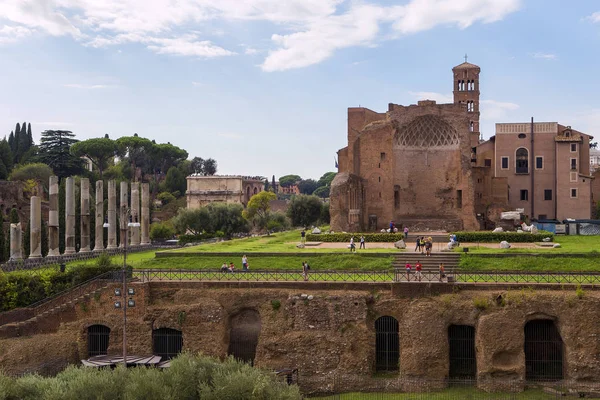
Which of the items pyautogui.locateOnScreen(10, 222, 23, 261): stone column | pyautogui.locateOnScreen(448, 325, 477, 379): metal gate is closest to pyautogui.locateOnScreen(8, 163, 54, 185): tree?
pyautogui.locateOnScreen(10, 222, 23, 261): stone column

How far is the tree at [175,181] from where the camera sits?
10256 centimetres

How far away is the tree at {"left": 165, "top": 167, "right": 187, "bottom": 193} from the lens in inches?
4038

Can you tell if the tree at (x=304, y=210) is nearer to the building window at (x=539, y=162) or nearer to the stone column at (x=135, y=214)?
the stone column at (x=135, y=214)

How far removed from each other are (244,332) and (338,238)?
16.3 meters

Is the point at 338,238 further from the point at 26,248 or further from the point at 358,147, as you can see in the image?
the point at 26,248

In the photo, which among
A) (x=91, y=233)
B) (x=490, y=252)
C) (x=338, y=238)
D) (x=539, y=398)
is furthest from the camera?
(x=91, y=233)

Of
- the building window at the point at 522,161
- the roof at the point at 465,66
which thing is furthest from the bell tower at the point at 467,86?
the building window at the point at 522,161

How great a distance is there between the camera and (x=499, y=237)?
42.8 meters

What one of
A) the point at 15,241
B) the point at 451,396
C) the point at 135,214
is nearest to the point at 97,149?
the point at 135,214

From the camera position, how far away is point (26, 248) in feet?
151

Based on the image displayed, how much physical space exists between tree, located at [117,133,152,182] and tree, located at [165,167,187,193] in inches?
206

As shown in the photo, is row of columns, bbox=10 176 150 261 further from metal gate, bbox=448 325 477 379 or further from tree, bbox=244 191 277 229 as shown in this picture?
tree, bbox=244 191 277 229

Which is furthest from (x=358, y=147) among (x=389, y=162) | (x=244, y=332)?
(x=244, y=332)

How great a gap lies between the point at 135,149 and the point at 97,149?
9.83 m
